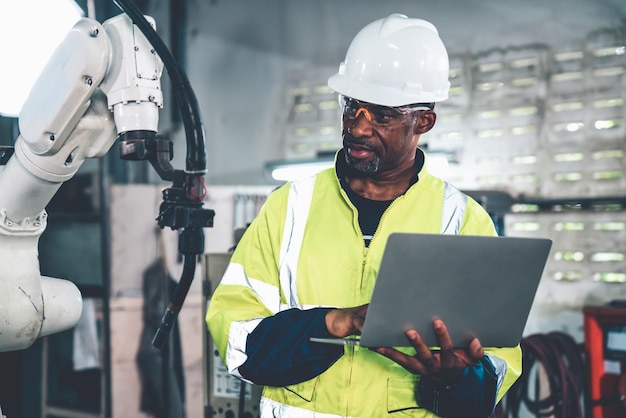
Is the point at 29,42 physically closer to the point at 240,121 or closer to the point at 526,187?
the point at 240,121

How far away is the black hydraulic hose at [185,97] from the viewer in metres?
1.45

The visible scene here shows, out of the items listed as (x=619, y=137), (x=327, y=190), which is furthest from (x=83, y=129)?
→ (x=619, y=137)

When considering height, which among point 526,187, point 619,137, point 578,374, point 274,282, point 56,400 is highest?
point 619,137

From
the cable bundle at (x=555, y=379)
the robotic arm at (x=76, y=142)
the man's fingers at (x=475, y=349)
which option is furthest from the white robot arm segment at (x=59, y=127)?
the cable bundle at (x=555, y=379)

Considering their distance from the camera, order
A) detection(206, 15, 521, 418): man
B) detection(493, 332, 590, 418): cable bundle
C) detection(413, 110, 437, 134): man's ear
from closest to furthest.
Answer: detection(206, 15, 521, 418): man < detection(413, 110, 437, 134): man's ear < detection(493, 332, 590, 418): cable bundle

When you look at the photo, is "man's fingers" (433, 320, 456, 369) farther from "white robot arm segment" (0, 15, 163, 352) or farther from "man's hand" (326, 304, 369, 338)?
"white robot arm segment" (0, 15, 163, 352)

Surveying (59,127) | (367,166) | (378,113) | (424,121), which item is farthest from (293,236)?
(59,127)

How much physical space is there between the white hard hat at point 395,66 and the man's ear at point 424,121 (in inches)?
2.1

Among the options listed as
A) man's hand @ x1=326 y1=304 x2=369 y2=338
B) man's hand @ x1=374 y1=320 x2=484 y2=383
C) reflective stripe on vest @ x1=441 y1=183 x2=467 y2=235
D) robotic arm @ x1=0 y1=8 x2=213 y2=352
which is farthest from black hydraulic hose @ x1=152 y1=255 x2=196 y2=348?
reflective stripe on vest @ x1=441 y1=183 x2=467 y2=235

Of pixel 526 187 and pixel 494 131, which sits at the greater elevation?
pixel 494 131

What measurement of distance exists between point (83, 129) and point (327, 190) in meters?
0.63

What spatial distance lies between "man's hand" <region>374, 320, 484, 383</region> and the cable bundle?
1399 mm

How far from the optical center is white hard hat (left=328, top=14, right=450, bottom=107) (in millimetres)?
1578

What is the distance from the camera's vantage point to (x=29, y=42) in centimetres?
206
